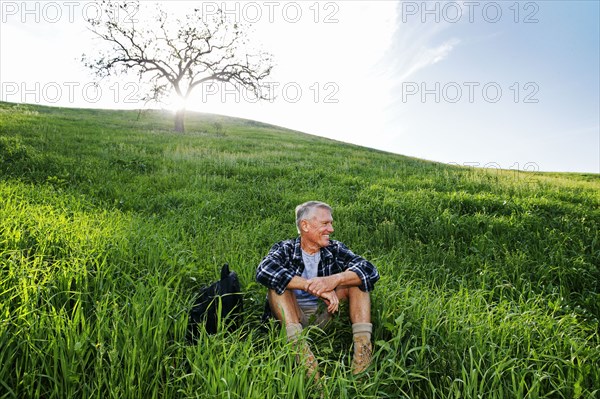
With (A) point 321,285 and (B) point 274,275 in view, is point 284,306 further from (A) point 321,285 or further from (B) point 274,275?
(A) point 321,285

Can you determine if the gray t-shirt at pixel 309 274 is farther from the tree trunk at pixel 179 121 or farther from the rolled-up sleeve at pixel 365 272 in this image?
the tree trunk at pixel 179 121

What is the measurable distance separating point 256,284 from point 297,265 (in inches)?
25.6

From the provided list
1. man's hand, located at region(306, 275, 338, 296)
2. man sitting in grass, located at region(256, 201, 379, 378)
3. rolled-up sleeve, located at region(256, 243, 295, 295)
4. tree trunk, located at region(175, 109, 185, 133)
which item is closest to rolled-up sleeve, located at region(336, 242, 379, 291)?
man sitting in grass, located at region(256, 201, 379, 378)

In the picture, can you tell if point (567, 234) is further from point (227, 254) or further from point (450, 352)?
point (227, 254)

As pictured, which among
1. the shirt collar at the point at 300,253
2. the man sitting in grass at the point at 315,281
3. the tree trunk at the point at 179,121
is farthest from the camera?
the tree trunk at the point at 179,121

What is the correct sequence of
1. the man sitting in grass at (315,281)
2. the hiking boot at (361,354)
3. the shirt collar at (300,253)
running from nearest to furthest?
the hiking boot at (361,354) < the man sitting in grass at (315,281) < the shirt collar at (300,253)

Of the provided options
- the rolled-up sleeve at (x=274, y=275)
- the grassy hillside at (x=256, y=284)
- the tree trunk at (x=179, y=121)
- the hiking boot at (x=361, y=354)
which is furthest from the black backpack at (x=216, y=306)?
the tree trunk at (x=179, y=121)

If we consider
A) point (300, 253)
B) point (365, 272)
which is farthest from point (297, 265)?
point (365, 272)

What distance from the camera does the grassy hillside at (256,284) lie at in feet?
8.55

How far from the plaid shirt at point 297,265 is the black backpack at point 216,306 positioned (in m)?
0.31

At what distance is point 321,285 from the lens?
3.43 metres

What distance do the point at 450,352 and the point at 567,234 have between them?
16.6ft

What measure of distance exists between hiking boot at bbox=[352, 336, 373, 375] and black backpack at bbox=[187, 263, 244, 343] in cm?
115

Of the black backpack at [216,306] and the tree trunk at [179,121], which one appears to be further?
the tree trunk at [179,121]
